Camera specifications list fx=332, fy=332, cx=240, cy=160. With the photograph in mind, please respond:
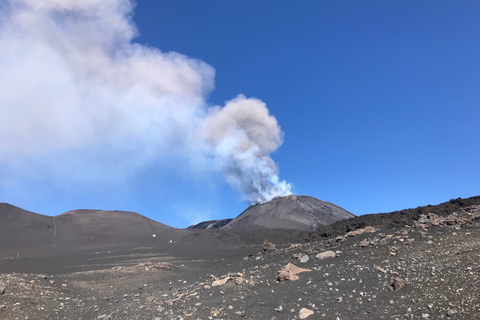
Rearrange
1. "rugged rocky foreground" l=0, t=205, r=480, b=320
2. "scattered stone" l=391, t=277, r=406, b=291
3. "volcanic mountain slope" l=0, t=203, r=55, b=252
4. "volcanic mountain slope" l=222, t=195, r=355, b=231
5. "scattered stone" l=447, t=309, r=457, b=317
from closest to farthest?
"scattered stone" l=447, t=309, r=457, b=317
"rugged rocky foreground" l=0, t=205, r=480, b=320
"scattered stone" l=391, t=277, r=406, b=291
"volcanic mountain slope" l=0, t=203, r=55, b=252
"volcanic mountain slope" l=222, t=195, r=355, b=231

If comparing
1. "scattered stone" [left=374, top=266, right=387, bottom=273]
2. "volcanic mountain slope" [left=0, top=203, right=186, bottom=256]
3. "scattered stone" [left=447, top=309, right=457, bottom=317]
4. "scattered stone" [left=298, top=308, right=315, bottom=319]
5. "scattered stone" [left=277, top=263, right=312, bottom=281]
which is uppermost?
"volcanic mountain slope" [left=0, top=203, right=186, bottom=256]

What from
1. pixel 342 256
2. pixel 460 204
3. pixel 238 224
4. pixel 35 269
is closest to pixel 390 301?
pixel 342 256

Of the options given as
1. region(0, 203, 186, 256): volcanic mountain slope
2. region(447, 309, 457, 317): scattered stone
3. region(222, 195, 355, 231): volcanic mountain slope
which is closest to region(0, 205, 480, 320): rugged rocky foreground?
region(447, 309, 457, 317): scattered stone

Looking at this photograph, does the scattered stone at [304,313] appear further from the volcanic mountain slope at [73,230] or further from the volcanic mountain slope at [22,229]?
the volcanic mountain slope at [22,229]

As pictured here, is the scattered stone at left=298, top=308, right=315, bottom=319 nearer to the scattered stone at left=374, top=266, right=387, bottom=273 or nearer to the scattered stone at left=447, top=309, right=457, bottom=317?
the scattered stone at left=447, top=309, right=457, bottom=317

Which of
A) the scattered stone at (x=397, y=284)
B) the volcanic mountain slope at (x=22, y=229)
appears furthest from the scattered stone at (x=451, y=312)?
the volcanic mountain slope at (x=22, y=229)

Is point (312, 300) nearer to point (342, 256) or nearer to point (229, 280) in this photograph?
point (229, 280)
